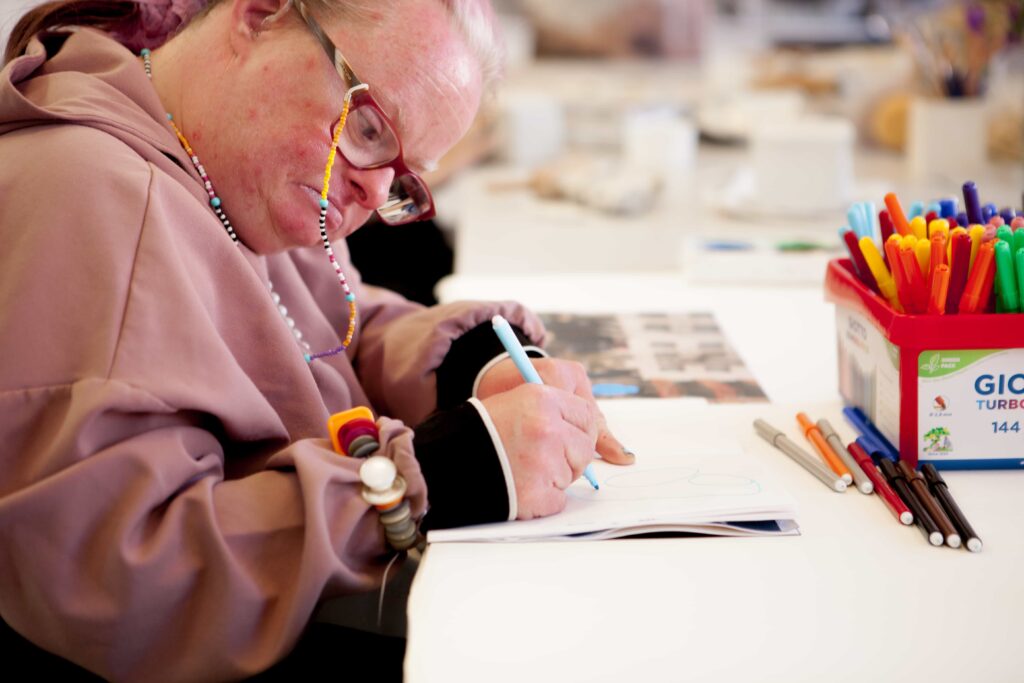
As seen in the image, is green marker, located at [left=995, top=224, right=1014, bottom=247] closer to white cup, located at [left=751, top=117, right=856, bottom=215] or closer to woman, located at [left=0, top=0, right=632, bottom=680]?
woman, located at [left=0, top=0, right=632, bottom=680]

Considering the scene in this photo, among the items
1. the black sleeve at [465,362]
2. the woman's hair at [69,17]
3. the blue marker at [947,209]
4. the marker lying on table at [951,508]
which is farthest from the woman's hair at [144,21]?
the marker lying on table at [951,508]

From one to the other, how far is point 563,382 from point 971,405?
1.24 feet

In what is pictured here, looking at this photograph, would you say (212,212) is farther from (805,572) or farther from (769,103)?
(769,103)

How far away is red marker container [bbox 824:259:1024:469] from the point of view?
1.02 meters

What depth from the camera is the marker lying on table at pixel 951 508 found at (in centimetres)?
92

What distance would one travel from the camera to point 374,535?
0.89 meters

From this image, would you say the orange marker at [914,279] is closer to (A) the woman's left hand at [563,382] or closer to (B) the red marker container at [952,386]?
(B) the red marker container at [952,386]

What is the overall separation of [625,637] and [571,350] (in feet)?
2.37

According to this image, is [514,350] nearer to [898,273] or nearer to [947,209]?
[898,273]

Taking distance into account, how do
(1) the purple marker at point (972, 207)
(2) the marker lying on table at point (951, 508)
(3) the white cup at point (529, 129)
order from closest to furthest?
(2) the marker lying on table at point (951, 508) → (1) the purple marker at point (972, 207) → (3) the white cup at point (529, 129)

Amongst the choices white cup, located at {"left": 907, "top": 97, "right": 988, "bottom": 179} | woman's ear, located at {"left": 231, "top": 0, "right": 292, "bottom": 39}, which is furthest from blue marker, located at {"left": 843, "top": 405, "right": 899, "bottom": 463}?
white cup, located at {"left": 907, "top": 97, "right": 988, "bottom": 179}

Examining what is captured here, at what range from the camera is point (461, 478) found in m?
0.94

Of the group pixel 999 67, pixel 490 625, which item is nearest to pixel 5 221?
pixel 490 625

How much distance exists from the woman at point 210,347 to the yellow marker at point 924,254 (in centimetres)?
33
